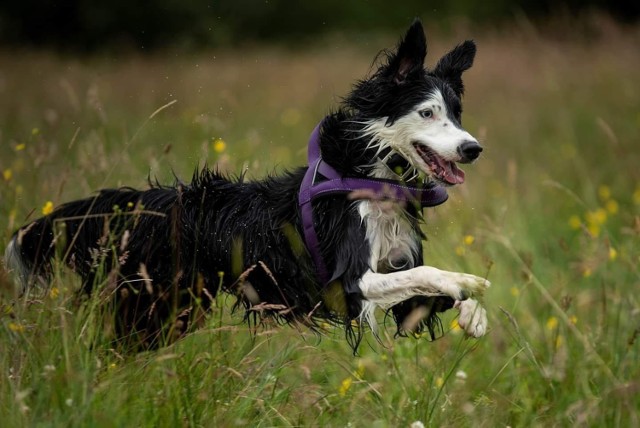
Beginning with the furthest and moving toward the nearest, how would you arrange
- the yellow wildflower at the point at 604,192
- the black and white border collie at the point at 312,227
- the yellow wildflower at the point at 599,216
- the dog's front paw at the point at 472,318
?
the yellow wildflower at the point at 604,192
the yellow wildflower at the point at 599,216
the black and white border collie at the point at 312,227
the dog's front paw at the point at 472,318

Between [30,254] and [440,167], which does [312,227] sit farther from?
[30,254]

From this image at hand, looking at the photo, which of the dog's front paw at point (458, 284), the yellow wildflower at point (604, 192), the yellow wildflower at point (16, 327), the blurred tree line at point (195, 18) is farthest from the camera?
the blurred tree line at point (195, 18)

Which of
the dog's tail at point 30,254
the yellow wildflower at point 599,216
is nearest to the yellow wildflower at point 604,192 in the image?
the yellow wildflower at point 599,216

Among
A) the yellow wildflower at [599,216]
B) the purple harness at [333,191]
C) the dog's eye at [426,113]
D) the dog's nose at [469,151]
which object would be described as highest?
the dog's eye at [426,113]

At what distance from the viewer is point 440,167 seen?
3289mm

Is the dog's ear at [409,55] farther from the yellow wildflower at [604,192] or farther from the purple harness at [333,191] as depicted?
the yellow wildflower at [604,192]

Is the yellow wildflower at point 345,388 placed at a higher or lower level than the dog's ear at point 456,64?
lower

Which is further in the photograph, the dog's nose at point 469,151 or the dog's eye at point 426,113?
the dog's eye at point 426,113

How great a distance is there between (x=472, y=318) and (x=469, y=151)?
25.0 inches

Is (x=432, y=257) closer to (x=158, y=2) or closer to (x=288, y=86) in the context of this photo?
(x=288, y=86)

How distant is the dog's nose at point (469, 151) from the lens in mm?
3170

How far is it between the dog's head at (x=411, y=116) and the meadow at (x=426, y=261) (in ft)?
1.14

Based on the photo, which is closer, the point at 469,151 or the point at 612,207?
the point at 469,151

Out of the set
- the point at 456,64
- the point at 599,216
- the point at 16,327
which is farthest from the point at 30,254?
the point at 599,216
